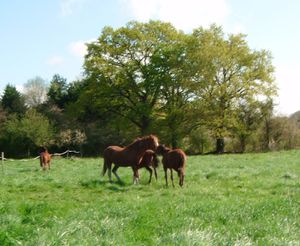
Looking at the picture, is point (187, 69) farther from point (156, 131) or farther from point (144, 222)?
point (144, 222)

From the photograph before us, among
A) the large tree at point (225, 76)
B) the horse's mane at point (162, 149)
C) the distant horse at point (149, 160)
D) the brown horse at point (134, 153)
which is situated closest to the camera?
the horse's mane at point (162, 149)

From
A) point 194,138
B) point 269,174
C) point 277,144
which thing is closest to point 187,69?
point 194,138

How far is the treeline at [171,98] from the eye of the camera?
5269cm

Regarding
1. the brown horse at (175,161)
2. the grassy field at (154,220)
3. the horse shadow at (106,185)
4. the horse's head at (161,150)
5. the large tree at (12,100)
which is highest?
the large tree at (12,100)

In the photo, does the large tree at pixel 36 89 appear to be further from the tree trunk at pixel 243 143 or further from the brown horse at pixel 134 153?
the brown horse at pixel 134 153

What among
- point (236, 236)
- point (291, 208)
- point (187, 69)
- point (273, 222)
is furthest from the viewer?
point (187, 69)

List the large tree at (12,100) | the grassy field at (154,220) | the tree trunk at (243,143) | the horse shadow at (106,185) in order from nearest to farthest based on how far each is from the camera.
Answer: the grassy field at (154,220), the horse shadow at (106,185), the tree trunk at (243,143), the large tree at (12,100)

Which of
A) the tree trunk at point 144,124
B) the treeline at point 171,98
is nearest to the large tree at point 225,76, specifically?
the treeline at point 171,98

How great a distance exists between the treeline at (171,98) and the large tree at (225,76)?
12 cm

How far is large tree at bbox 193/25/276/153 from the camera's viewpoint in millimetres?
51938

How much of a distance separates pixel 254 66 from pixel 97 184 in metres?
41.9

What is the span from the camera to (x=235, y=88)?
53406 mm

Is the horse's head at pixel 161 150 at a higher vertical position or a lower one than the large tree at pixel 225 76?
lower

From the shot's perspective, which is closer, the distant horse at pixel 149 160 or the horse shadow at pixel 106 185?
the horse shadow at pixel 106 185
